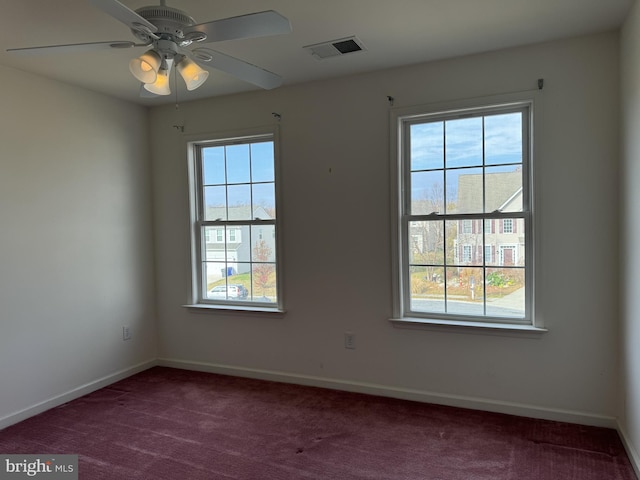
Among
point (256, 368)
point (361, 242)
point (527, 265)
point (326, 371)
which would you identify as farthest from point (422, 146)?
point (256, 368)

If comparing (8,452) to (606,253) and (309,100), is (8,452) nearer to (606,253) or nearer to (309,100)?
(309,100)

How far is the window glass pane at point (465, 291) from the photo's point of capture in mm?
3072

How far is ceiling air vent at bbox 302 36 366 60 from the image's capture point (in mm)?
2668

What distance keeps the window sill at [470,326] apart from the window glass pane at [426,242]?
439 millimetres

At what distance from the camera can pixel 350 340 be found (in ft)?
11.2

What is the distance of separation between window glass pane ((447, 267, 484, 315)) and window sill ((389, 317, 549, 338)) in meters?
0.10

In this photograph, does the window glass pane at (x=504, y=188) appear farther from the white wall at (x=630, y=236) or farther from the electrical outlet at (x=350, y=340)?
the electrical outlet at (x=350, y=340)

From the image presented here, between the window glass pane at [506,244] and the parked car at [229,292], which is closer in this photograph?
the window glass pane at [506,244]

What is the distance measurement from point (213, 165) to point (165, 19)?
7.61 ft

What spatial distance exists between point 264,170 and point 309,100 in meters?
0.72

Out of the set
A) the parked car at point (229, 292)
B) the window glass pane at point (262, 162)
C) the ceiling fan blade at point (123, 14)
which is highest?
the ceiling fan blade at point (123, 14)

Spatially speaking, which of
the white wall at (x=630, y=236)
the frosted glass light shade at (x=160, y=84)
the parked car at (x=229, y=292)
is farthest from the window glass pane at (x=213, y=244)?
the white wall at (x=630, y=236)

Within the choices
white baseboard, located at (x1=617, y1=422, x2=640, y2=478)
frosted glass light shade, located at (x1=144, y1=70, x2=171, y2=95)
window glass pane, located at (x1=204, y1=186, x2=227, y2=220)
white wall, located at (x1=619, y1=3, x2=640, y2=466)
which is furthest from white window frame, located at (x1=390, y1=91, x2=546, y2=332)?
frosted glass light shade, located at (x1=144, y1=70, x2=171, y2=95)

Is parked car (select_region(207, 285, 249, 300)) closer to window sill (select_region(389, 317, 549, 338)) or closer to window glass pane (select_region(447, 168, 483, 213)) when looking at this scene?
window sill (select_region(389, 317, 549, 338))
